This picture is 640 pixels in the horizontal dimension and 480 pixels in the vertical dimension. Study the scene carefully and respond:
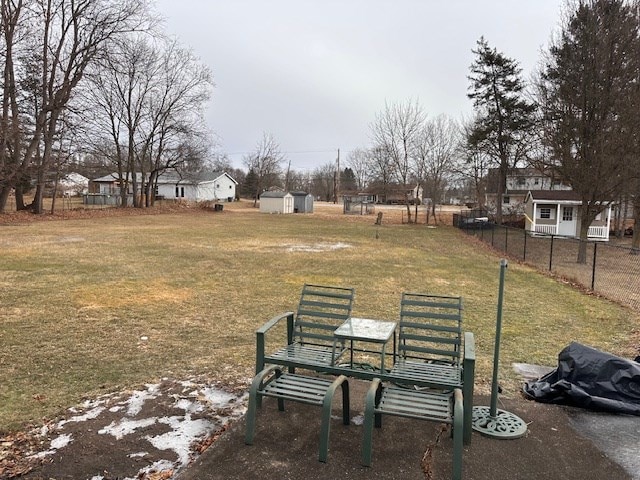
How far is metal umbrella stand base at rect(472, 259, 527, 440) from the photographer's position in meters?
3.41

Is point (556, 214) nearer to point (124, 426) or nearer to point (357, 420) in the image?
point (357, 420)

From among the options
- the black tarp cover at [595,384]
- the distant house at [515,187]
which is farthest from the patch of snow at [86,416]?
the distant house at [515,187]

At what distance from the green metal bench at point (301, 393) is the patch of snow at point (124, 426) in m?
0.91

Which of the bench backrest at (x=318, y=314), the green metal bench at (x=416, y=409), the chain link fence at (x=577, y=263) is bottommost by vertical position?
the chain link fence at (x=577, y=263)

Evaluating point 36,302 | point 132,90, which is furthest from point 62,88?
point 36,302

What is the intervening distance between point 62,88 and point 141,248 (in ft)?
68.5

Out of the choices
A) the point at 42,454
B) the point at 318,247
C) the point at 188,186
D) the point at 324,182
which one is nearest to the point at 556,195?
the point at 318,247

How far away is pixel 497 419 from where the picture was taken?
11.9 feet

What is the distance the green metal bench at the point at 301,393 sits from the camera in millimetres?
2949

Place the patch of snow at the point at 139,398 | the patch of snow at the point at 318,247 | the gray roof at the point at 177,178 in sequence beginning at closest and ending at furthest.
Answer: the patch of snow at the point at 139,398 < the patch of snow at the point at 318,247 < the gray roof at the point at 177,178

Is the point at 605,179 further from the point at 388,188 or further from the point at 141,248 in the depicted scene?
the point at 388,188

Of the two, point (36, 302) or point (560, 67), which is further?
point (560, 67)

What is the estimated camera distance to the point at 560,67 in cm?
1878

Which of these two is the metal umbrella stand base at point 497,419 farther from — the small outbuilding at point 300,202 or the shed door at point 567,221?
the small outbuilding at point 300,202
